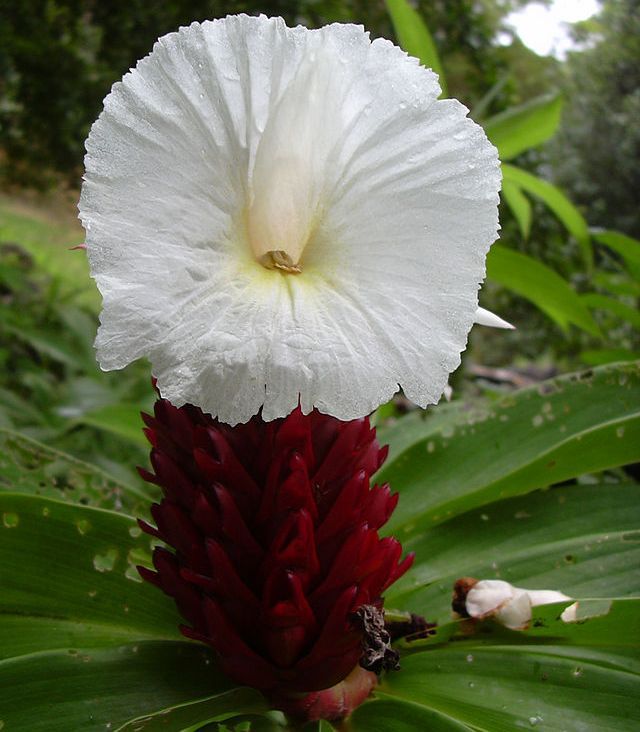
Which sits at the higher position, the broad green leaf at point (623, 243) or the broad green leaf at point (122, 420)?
the broad green leaf at point (623, 243)

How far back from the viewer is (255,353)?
21.7 inches

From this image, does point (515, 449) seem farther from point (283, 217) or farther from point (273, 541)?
point (283, 217)

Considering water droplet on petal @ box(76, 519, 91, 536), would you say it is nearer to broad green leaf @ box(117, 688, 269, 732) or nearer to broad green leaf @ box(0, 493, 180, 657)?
broad green leaf @ box(0, 493, 180, 657)

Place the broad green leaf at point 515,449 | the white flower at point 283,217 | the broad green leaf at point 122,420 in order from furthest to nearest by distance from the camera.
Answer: the broad green leaf at point 122,420
the broad green leaf at point 515,449
the white flower at point 283,217

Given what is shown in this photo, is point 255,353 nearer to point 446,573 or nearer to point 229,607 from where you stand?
point 229,607

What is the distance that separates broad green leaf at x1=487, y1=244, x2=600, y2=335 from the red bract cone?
2.52 feet

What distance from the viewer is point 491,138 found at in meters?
1.64

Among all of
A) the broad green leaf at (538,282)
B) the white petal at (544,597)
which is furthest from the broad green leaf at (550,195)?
the white petal at (544,597)

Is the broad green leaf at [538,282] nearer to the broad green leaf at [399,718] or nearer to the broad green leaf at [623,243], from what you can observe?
the broad green leaf at [623,243]

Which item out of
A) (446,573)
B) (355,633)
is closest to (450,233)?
(355,633)

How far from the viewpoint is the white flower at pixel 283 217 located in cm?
56

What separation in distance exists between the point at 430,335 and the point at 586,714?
0.41 meters

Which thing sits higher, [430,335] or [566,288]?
[566,288]

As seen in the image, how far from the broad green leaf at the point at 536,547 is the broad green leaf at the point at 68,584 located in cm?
30
